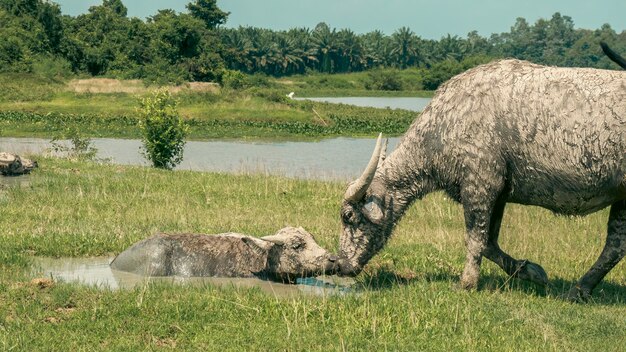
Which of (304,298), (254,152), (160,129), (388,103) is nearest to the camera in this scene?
(304,298)

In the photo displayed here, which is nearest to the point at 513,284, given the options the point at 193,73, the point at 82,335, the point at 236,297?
the point at 236,297

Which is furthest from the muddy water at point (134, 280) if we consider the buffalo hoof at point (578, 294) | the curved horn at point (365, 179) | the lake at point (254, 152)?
the lake at point (254, 152)

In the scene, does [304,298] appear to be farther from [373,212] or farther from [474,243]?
[474,243]

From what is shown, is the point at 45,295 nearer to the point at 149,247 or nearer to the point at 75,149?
the point at 149,247

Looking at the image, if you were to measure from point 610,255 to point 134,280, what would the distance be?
497 cm

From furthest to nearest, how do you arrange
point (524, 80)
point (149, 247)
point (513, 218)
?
1. point (513, 218)
2. point (149, 247)
3. point (524, 80)

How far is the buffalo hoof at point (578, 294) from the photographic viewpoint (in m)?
8.54

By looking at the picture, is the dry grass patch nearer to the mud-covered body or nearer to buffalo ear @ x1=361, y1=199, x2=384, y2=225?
buffalo ear @ x1=361, y1=199, x2=384, y2=225

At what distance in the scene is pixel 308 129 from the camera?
45.5 metres

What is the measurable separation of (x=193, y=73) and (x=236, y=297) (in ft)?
175

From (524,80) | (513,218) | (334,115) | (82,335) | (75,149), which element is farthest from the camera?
(334,115)

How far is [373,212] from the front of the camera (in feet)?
28.8

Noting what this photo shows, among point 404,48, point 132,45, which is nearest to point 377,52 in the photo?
point 404,48

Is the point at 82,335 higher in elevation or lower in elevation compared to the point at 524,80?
lower
